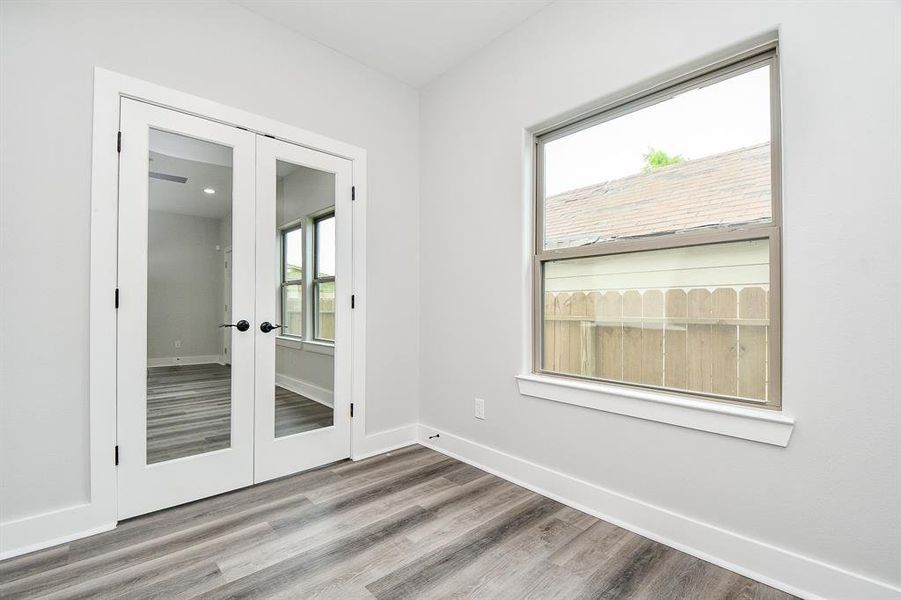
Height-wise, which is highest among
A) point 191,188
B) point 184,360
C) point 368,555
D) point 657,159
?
point 657,159

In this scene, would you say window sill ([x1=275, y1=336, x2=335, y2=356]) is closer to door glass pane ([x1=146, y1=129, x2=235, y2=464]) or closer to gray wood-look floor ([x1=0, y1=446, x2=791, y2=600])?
door glass pane ([x1=146, y1=129, x2=235, y2=464])

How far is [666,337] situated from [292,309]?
2212 mm

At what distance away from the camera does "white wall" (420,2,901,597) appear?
144cm

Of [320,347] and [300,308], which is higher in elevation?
[300,308]

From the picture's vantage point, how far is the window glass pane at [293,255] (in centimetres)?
267

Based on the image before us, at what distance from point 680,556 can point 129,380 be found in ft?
9.06

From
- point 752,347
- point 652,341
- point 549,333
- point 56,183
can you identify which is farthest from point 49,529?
point 752,347

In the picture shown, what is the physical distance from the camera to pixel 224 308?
243 cm

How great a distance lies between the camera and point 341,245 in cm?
293

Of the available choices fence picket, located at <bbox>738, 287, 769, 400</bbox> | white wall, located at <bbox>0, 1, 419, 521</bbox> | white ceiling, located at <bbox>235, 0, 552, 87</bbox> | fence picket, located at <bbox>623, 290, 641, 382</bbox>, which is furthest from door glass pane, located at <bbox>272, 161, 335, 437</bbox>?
fence picket, located at <bbox>738, 287, 769, 400</bbox>

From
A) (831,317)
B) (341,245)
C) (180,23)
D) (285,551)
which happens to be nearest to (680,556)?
(831,317)

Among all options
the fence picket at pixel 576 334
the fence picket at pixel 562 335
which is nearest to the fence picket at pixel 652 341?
the fence picket at pixel 576 334

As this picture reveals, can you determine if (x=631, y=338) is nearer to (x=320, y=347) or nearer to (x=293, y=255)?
(x=320, y=347)

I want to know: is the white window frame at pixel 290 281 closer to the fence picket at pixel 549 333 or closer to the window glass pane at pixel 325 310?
the window glass pane at pixel 325 310
